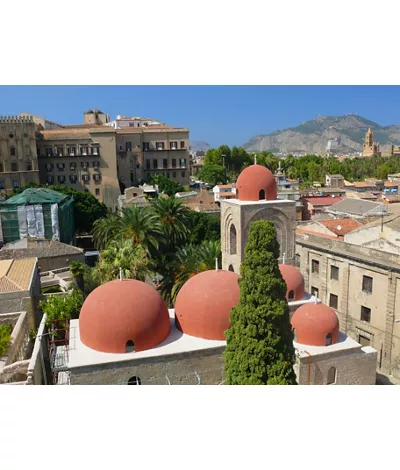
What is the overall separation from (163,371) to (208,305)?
2.50m

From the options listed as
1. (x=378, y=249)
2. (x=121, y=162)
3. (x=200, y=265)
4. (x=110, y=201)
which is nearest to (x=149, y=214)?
(x=200, y=265)

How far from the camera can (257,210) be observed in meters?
18.2

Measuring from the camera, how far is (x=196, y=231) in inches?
1353

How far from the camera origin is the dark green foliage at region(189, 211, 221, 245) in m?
34.1

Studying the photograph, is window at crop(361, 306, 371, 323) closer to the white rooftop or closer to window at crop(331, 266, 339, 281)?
window at crop(331, 266, 339, 281)

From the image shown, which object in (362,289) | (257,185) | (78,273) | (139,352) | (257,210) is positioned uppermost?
(257,185)

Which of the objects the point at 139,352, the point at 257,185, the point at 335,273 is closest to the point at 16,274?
the point at 139,352

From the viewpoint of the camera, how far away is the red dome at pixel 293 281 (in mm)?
16891

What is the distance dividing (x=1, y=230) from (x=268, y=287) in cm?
2979

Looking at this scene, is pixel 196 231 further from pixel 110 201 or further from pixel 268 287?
pixel 110 201

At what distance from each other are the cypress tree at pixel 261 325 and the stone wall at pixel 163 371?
1511 millimetres

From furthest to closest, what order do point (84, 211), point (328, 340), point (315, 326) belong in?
1. point (84, 211)
2. point (328, 340)
3. point (315, 326)

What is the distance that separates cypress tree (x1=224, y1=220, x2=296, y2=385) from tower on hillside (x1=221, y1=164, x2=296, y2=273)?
5.63m

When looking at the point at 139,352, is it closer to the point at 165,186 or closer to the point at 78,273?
the point at 78,273
